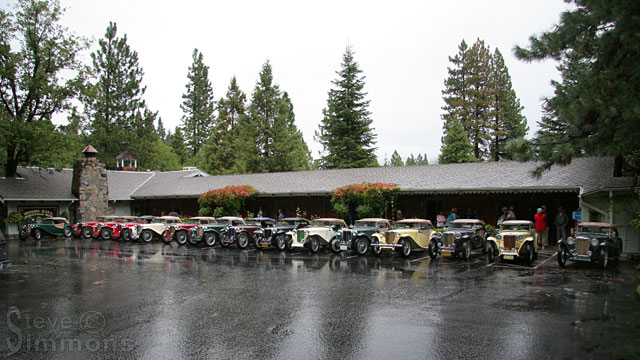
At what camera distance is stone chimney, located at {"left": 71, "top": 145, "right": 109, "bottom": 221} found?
3025cm

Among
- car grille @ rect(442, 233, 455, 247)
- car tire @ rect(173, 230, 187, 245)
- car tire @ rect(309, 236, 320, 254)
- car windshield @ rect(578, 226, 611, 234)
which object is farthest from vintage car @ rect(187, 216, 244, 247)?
car windshield @ rect(578, 226, 611, 234)

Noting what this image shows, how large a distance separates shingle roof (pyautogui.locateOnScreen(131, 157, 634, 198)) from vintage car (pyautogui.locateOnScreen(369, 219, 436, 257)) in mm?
4263

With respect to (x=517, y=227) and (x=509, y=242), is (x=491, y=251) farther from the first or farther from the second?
(x=517, y=227)

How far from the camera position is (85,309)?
8133 mm

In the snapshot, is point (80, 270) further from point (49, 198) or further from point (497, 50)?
point (497, 50)

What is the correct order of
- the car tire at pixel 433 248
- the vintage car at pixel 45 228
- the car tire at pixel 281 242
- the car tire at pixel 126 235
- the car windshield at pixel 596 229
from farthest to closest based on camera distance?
the vintage car at pixel 45 228, the car tire at pixel 126 235, the car tire at pixel 281 242, the car tire at pixel 433 248, the car windshield at pixel 596 229

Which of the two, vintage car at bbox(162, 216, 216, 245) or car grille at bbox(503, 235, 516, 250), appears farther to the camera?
vintage car at bbox(162, 216, 216, 245)

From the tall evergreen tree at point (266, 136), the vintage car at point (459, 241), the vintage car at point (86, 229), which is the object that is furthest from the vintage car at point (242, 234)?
the tall evergreen tree at point (266, 136)

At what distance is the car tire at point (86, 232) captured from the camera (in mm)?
24608

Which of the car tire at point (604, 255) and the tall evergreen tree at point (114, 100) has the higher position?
the tall evergreen tree at point (114, 100)

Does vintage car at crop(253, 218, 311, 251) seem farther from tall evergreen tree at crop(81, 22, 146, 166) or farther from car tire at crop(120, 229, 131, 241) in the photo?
tall evergreen tree at crop(81, 22, 146, 166)

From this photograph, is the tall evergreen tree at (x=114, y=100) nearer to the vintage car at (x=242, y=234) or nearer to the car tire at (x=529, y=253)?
the vintage car at (x=242, y=234)

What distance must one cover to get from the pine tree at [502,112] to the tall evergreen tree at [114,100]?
41.7 metres

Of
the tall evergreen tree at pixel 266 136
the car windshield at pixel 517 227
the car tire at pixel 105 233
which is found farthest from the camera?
the tall evergreen tree at pixel 266 136
